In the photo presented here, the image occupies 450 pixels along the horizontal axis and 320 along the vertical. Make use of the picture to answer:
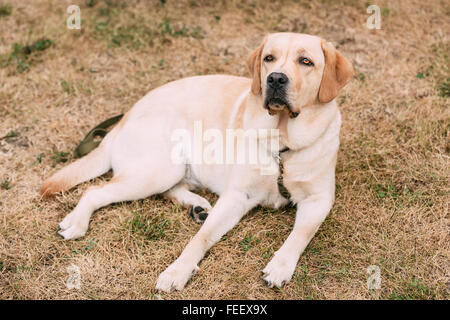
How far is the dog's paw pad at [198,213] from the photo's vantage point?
3634 millimetres

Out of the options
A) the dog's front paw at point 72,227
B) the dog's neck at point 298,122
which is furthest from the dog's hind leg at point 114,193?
the dog's neck at point 298,122

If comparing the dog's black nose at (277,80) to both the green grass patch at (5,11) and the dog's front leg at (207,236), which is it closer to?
the dog's front leg at (207,236)

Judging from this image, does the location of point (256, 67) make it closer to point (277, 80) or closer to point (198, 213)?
point (277, 80)

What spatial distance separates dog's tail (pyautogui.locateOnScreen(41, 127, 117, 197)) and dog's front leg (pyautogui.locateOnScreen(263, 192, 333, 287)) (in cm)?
174

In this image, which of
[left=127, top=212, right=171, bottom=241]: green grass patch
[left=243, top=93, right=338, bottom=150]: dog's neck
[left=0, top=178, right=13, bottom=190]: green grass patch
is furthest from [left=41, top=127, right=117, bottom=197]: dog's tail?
[left=243, top=93, right=338, bottom=150]: dog's neck

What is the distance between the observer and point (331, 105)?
10.8 feet

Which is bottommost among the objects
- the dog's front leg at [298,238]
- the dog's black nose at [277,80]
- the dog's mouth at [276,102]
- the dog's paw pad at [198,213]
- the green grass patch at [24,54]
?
the dog's paw pad at [198,213]

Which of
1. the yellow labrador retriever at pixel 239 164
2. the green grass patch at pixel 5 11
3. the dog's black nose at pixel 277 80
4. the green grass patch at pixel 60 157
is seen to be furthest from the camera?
the green grass patch at pixel 5 11

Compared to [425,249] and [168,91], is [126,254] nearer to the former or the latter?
[168,91]

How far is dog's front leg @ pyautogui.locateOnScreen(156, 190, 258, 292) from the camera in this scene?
9.79 feet

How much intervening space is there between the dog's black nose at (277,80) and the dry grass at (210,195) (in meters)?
1.18

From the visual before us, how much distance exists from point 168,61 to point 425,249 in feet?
12.3

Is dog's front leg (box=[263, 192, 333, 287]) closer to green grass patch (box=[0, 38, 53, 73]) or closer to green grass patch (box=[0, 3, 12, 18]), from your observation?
green grass patch (box=[0, 38, 53, 73])
